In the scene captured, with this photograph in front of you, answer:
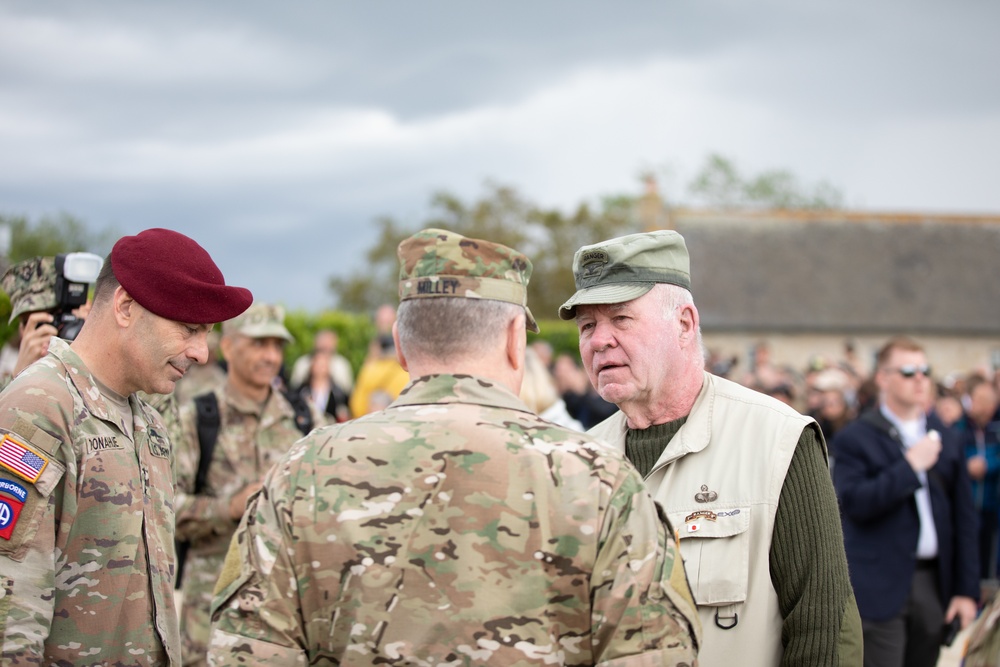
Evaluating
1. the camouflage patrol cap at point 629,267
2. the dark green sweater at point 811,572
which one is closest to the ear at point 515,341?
the camouflage patrol cap at point 629,267

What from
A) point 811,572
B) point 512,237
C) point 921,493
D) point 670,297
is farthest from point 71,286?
point 512,237

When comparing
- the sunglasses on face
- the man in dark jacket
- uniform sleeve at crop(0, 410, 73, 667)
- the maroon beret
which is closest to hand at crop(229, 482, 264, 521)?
the maroon beret

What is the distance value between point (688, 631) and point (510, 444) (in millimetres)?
620

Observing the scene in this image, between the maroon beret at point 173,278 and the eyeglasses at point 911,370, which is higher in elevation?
the maroon beret at point 173,278

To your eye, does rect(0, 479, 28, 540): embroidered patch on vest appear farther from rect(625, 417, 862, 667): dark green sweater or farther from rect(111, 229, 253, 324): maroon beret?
rect(625, 417, 862, 667): dark green sweater

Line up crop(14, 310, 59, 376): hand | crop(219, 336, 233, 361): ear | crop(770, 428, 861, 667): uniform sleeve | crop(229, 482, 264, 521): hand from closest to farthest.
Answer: crop(770, 428, 861, 667): uniform sleeve → crop(14, 310, 59, 376): hand → crop(229, 482, 264, 521): hand → crop(219, 336, 233, 361): ear

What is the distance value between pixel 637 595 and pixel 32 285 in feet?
10.2

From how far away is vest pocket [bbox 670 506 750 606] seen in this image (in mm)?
2918

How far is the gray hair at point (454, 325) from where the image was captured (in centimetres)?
234

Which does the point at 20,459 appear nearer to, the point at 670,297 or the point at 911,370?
the point at 670,297

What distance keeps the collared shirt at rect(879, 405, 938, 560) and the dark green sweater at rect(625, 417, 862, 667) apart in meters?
3.12

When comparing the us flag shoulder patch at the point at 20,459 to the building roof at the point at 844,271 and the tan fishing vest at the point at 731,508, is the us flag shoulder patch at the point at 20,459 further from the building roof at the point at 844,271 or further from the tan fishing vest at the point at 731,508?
the building roof at the point at 844,271

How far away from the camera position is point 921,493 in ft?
19.5

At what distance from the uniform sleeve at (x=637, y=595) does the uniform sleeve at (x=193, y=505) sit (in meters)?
3.32
